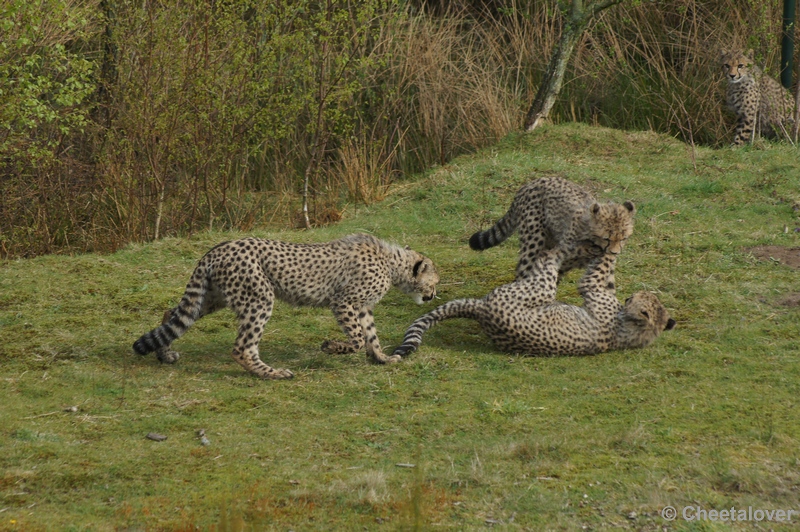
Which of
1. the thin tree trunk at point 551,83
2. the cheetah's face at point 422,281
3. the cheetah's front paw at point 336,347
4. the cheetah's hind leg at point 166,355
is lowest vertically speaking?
the cheetah's hind leg at point 166,355

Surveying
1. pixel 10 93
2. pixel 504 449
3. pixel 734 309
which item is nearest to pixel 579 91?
pixel 734 309

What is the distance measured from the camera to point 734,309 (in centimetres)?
668

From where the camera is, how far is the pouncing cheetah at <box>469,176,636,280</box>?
6.66 meters

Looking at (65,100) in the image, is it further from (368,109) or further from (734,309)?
(368,109)

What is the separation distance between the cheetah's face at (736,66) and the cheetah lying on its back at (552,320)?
597cm

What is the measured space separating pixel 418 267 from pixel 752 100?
6437 mm

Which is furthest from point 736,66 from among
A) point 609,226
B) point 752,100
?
point 609,226

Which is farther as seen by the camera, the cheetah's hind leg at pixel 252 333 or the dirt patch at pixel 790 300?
the dirt patch at pixel 790 300

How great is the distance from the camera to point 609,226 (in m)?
6.63

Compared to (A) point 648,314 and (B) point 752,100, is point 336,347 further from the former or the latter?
(B) point 752,100

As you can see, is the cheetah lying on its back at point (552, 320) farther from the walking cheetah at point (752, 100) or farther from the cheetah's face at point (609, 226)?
the walking cheetah at point (752, 100)

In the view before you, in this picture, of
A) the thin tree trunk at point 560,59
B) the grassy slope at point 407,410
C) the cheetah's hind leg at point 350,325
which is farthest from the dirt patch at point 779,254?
the thin tree trunk at point 560,59

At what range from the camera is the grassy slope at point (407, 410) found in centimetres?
411

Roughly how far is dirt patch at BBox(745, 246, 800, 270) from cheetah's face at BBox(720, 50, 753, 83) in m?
4.13
